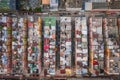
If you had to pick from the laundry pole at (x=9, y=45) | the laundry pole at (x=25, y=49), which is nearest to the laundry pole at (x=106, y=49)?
the laundry pole at (x=25, y=49)

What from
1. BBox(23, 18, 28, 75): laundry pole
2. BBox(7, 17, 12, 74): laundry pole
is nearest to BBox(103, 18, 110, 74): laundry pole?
BBox(23, 18, 28, 75): laundry pole

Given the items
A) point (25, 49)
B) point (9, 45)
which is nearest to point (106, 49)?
point (25, 49)

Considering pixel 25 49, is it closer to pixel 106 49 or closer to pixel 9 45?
pixel 9 45

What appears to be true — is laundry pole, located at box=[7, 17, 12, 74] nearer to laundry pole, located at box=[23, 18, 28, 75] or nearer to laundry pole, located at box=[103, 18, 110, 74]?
laundry pole, located at box=[23, 18, 28, 75]

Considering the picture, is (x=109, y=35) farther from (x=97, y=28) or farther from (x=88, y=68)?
(x=88, y=68)

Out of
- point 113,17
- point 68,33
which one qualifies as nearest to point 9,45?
point 68,33

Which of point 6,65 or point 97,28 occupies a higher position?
point 97,28

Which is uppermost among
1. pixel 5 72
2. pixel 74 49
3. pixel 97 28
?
pixel 97 28

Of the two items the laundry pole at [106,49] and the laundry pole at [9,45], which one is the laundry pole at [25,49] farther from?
the laundry pole at [106,49]

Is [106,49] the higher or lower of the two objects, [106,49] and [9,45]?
the lower

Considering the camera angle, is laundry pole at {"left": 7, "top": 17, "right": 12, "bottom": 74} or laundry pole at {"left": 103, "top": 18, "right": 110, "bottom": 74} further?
laundry pole at {"left": 7, "top": 17, "right": 12, "bottom": 74}

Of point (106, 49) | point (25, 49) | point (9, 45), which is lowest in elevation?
point (106, 49)
